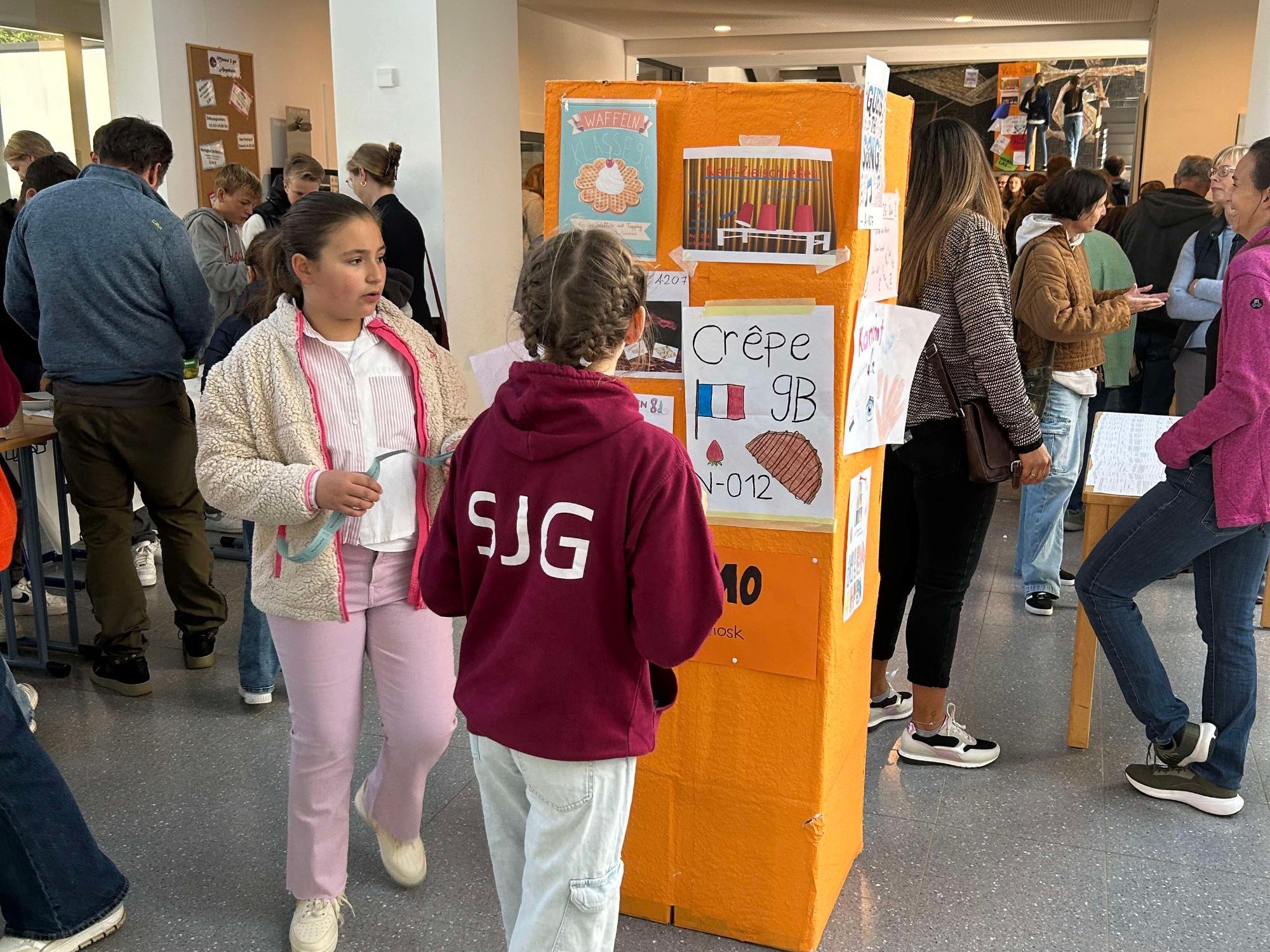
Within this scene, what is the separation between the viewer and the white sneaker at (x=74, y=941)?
2082mm

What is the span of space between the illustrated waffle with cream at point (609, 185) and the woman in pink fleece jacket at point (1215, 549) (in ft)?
4.23

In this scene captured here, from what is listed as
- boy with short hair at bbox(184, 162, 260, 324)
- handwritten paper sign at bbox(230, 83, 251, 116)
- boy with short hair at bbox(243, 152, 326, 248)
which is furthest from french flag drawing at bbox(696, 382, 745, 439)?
handwritten paper sign at bbox(230, 83, 251, 116)

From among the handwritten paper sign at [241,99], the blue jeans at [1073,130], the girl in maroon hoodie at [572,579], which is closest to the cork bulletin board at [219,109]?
the handwritten paper sign at [241,99]

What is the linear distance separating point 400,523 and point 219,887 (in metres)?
0.96

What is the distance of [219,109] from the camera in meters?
6.76

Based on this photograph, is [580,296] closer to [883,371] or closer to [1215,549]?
[883,371]

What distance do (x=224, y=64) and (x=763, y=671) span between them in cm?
622

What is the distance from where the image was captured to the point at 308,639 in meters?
2.02

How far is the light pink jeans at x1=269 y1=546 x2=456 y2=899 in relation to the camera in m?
2.03

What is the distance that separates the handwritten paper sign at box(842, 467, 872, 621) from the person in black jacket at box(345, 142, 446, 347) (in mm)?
2566

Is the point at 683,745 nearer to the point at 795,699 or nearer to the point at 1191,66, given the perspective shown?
the point at 795,699

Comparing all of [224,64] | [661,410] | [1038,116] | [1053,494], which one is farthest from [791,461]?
[1038,116]

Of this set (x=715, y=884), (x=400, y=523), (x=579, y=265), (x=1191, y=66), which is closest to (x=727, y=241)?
(x=579, y=265)

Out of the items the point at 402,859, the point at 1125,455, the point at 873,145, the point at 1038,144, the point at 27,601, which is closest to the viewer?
the point at 873,145
